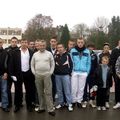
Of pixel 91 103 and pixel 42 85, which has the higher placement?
pixel 42 85

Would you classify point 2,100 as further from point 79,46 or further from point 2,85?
point 79,46

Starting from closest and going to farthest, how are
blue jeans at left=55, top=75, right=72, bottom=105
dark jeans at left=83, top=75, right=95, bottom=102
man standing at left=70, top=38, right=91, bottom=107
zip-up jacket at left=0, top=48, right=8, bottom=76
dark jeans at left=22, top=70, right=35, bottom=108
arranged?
zip-up jacket at left=0, top=48, right=8, bottom=76 < dark jeans at left=22, top=70, right=35, bottom=108 < blue jeans at left=55, top=75, right=72, bottom=105 < man standing at left=70, top=38, right=91, bottom=107 < dark jeans at left=83, top=75, right=95, bottom=102

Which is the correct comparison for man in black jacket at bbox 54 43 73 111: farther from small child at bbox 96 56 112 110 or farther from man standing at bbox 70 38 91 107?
small child at bbox 96 56 112 110

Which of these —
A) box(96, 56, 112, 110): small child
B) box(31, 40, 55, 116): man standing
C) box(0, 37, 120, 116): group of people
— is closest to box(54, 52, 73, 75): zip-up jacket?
box(0, 37, 120, 116): group of people

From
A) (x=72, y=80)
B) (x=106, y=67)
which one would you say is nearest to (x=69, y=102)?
(x=72, y=80)

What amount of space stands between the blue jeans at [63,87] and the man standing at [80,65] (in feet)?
0.58

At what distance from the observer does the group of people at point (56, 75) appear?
8.29 meters

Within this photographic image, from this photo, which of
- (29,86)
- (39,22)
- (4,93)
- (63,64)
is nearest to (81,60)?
(63,64)

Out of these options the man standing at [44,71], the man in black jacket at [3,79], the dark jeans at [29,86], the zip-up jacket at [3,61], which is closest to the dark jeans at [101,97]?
the man standing at [44,71]

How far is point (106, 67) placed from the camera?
898 cm

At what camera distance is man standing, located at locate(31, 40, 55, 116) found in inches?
321

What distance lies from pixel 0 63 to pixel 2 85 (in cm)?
65

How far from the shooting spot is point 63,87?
893 cm

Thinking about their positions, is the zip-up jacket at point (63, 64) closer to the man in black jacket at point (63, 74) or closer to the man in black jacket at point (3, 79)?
the man in black jacket at point (63, 74)
